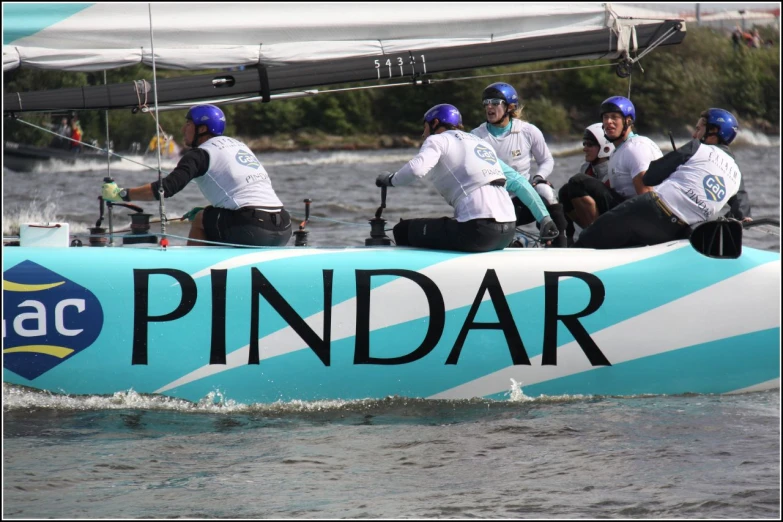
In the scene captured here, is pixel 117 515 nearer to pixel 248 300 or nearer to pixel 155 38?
pixel 248 300

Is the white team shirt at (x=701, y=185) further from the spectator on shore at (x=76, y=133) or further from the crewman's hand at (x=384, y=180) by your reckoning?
the spectator on shore at (x=76, y=133)

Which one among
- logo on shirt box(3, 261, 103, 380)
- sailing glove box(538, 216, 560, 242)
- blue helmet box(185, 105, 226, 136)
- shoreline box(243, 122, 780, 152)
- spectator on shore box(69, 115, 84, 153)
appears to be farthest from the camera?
shoreline box(243, 122, 780, 152)

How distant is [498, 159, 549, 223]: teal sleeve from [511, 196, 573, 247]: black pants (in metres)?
0.13

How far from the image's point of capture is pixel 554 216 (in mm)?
7559

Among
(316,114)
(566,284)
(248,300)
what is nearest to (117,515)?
(248,300)

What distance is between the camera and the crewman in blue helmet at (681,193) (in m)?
6.85

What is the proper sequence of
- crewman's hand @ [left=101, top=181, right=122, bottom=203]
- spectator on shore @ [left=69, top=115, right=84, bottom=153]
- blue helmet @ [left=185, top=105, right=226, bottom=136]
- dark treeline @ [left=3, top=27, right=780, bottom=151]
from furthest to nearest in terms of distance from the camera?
dark treeline @ [left=3, top=27, right=780, bottom=151], spectator on shore @ [left=69, top=115, right=84, bottom=153], blue helmet @ [left=185, top=105, right=226, bottom=136], crewman's hand @ [left=101, top=181, right=122, bottom=203]

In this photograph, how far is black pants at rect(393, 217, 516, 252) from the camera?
6750 mm

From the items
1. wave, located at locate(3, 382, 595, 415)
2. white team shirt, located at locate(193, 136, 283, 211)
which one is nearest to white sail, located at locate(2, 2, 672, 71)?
white team shirt, located at locate(193, 136, 283, 211)

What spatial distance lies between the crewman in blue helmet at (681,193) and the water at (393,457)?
978 mm

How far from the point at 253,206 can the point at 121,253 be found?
32.0 inches

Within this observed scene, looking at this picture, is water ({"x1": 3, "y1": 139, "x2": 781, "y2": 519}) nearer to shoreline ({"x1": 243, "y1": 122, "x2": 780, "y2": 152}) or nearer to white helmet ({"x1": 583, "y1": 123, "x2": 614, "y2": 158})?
white helmet ({"x1": 583, "y1": 123, "x2": 614, "y2": 158})

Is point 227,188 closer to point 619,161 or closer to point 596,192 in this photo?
point 596,192

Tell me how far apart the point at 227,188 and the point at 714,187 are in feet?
9.24
